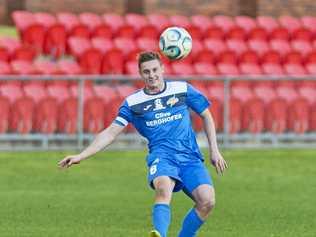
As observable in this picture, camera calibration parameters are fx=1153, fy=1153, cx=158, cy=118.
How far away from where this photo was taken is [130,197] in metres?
15.3

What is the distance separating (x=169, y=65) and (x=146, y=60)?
528 inches

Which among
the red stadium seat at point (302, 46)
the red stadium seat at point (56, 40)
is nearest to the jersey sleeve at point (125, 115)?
the red stadium seat at point (56, 40)

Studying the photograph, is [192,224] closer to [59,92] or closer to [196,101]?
[196,101]

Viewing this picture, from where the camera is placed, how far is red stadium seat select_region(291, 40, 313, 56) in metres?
26.0

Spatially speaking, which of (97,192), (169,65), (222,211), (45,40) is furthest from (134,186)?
(45,40)

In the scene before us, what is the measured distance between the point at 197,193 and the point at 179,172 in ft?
0.85

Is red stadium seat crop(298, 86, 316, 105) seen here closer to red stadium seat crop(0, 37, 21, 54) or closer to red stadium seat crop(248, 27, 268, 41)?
red stadium seat crop(0, 37, 21, 54)

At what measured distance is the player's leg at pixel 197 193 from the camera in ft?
33.8

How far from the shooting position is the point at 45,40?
25.3m

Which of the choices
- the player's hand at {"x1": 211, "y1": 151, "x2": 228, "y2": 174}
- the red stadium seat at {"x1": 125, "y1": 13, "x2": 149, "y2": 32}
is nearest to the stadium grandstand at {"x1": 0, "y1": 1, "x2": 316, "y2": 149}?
the red stadium seat at {"x1": 125, "y1": 13, "x2": 149, "y2": 32}

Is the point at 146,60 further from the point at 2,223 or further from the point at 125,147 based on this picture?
the point at 125,147

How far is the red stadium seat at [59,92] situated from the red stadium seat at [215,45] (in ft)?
19.5

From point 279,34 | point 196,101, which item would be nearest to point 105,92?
point 279,34

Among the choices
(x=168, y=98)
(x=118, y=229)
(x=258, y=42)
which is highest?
(x=258, y=42)
